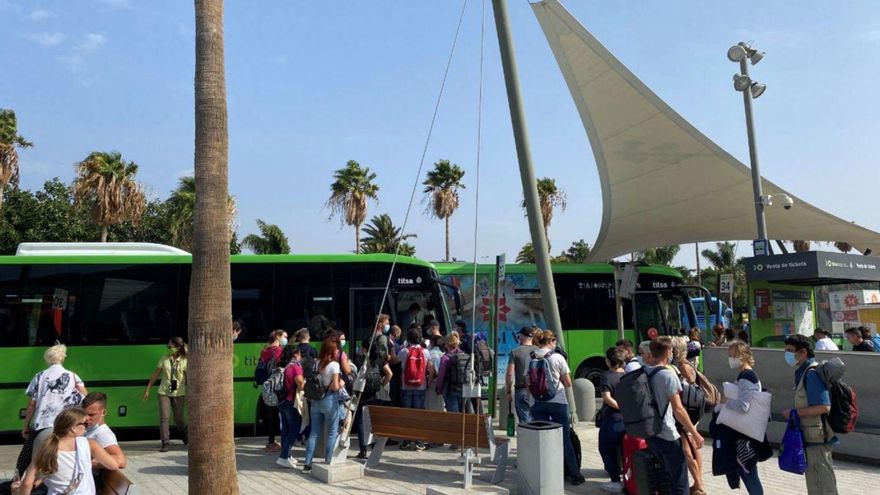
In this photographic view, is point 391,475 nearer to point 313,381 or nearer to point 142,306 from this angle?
point 313,381

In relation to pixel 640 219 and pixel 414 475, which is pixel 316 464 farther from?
pixel 640 219

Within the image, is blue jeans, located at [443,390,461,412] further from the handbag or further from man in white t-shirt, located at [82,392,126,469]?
man in white t-shirt, located at [82,392,126,469]

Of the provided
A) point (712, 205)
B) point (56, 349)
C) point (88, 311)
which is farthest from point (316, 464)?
point (712, 205)

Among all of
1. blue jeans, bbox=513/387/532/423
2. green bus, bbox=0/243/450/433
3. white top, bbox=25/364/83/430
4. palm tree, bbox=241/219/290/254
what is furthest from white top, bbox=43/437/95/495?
palm tree, bbox=241/219/290/254

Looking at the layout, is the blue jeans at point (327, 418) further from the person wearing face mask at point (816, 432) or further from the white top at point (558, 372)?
the person wearing face mask at point (816, 432)

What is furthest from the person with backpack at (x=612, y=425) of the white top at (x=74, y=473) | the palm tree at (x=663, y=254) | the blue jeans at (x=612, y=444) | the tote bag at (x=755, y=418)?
the palm tree at (x=663, y=254)

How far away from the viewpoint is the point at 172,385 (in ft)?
32.2

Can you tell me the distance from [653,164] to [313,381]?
534 inches

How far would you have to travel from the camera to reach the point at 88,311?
36.8 feet

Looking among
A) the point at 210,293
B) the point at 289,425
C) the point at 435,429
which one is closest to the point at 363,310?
the point at 289,425

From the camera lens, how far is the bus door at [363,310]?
11820 millimetres

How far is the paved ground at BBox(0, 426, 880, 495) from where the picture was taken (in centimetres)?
735

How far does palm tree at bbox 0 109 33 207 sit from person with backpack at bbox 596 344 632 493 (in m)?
32.3

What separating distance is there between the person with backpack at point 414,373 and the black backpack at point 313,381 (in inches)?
71.3
